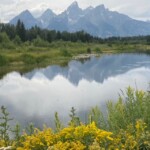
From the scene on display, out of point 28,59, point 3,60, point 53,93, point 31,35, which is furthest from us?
point 31,35

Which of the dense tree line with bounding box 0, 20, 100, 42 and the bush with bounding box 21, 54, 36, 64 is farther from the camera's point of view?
the dense tree line with bounding box 0, 20, 100, 42

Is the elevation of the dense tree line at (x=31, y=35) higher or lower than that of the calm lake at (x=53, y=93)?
higher

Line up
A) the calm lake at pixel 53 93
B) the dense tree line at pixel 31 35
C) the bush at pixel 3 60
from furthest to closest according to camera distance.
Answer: the dense tree line at pixel 31 35
the bush at pixel 3 60
the calm lake at pixel 53 93

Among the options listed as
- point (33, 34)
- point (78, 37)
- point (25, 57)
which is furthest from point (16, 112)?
point (78, 37)

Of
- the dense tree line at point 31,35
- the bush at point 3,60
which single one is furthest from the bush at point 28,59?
the dense tree line at point 31,35

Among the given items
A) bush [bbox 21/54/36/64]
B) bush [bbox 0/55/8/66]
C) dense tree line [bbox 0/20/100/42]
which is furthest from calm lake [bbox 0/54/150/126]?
dense tree line [bbox 0/20/100/42]

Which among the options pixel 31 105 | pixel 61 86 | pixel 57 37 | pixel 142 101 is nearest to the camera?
pixel 142 101

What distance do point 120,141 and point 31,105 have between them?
22037mm

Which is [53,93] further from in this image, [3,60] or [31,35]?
[31,35]

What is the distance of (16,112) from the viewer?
2459 cm

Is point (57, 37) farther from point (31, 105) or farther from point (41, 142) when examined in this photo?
point (41, 142)

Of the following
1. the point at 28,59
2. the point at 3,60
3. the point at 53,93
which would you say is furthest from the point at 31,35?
the point at 53,93

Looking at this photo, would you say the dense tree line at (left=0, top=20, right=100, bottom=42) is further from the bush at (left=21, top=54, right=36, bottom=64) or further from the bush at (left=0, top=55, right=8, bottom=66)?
the bush at (left=0, top=55, right=8, bottom=66)

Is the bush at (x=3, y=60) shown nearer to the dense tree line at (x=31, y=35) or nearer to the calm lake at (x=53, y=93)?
the calm lake at (x=53, y=93)
